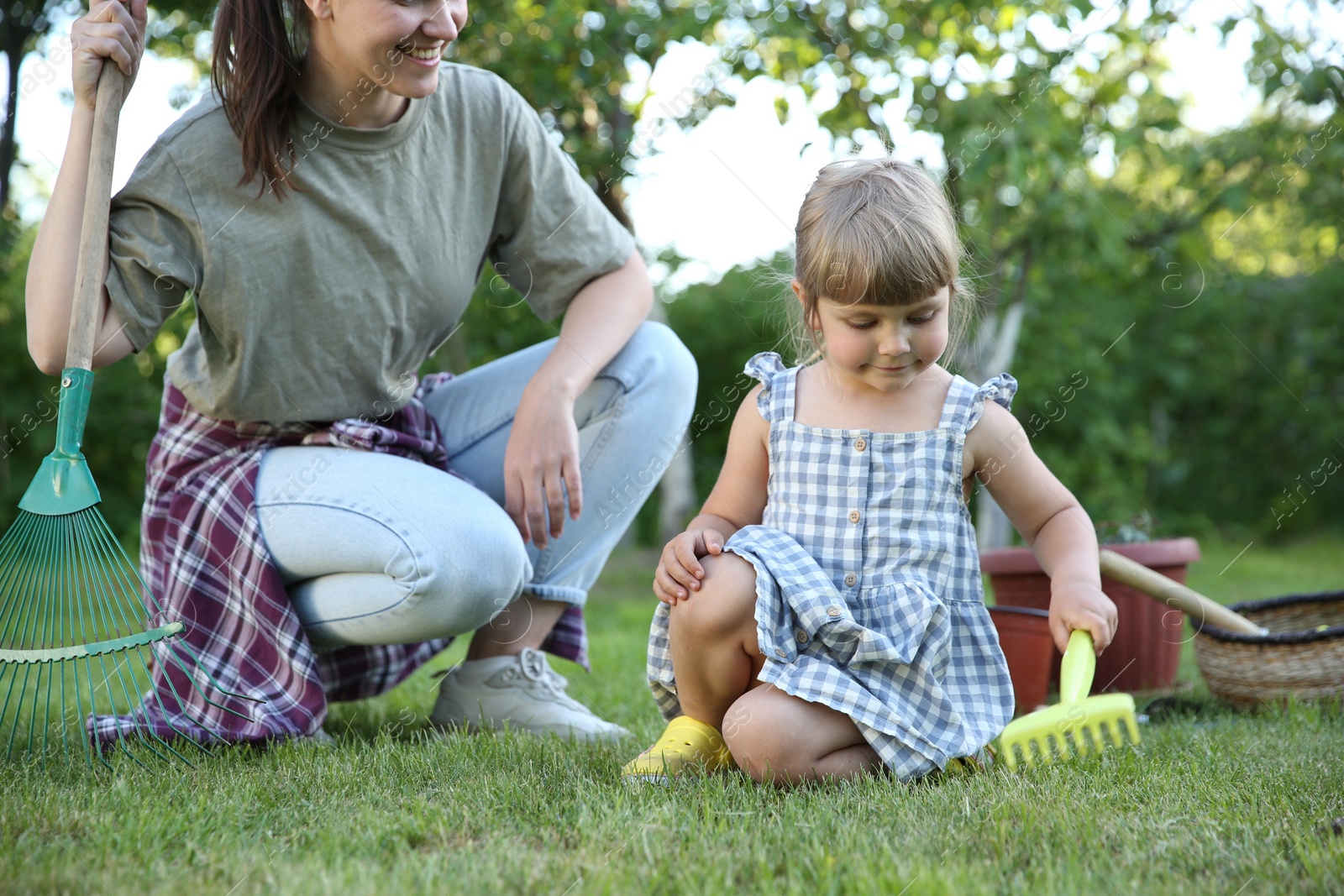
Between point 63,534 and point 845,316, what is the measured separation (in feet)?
3.60

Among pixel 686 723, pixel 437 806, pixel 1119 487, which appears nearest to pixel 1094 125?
pixel 1119 487

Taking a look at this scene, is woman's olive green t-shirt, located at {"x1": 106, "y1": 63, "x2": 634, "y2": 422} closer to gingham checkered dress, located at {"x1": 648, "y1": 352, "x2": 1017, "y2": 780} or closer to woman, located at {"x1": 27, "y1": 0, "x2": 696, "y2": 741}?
woman, located at {"x1": 27, "y1": 0, "x2": 696, "y2": 741}

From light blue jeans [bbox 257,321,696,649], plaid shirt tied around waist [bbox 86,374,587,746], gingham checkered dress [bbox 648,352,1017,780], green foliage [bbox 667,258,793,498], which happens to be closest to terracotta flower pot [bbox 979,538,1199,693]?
gingham checkered dress [bbox 648,352,1017,780]

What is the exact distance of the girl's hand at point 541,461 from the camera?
183 centimetres

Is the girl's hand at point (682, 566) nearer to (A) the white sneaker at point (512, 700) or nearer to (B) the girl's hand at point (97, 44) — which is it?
(A) the white sneaker at point (512, 700)

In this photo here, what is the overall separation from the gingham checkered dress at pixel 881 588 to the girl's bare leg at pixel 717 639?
31 millimetres

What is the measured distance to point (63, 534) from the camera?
1538mm

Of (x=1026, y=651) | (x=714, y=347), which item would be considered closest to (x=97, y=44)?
(x=1026, y=651)

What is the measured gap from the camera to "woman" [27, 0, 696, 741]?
1.65 meters

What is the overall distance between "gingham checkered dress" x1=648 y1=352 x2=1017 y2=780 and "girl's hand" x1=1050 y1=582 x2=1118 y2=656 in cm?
12

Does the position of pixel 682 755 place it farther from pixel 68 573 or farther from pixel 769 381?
pixel 68 573

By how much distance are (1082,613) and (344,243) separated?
1228mm

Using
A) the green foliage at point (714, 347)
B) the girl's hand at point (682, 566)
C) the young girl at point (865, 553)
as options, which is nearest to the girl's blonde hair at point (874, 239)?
the young girl at point (865, 553)

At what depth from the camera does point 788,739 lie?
1.43m
